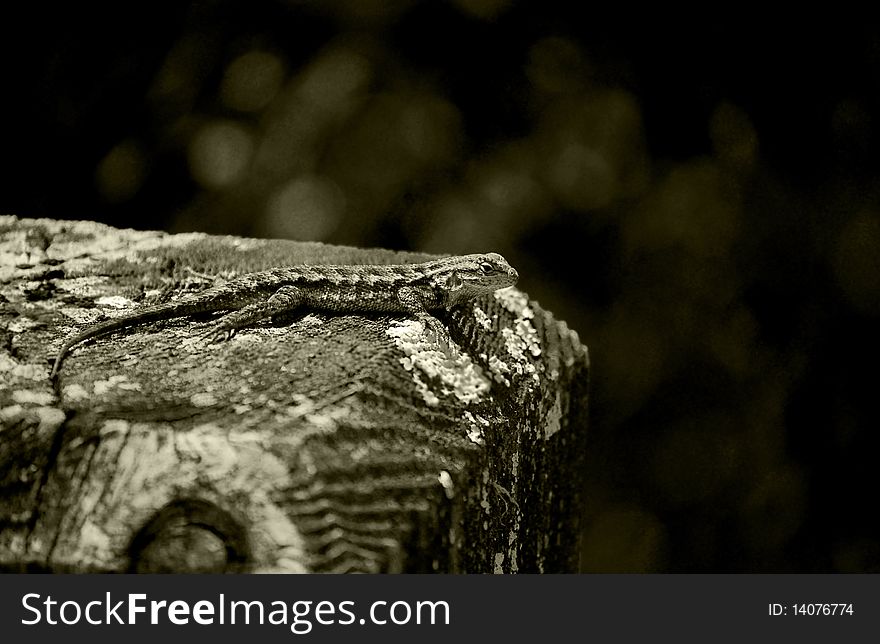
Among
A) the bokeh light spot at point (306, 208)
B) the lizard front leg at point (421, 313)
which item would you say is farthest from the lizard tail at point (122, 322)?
the bokeh light spot at point (306, 208)

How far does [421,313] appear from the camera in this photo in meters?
0.82

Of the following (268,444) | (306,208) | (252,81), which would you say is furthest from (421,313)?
(252,81)

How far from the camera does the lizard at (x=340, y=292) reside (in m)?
0.79

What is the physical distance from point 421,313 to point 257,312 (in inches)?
6.1

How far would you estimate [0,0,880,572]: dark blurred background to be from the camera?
4.43 ft

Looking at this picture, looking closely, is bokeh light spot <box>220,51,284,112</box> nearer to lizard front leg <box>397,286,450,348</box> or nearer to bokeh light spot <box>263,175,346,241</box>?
bokeh light spot <box>263,175,346,241</box>

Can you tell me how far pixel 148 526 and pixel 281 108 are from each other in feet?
3.01

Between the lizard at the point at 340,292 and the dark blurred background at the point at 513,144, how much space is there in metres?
0.45

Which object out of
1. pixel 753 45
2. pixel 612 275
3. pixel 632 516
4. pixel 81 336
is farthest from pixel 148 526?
pixel 753 45

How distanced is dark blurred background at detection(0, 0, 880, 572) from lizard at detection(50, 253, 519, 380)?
447 mm

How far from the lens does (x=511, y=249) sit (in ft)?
4.43

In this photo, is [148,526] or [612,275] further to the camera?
[612,275]

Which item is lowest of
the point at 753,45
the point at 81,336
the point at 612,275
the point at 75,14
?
the point at 81,336

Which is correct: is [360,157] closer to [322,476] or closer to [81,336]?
[81,336]
